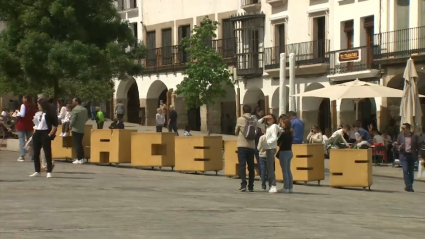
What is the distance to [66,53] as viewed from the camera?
127 ft

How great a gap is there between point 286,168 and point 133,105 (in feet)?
153

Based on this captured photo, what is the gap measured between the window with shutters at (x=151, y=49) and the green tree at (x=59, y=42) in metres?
24.9

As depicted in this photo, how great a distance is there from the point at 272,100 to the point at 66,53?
20.0 m

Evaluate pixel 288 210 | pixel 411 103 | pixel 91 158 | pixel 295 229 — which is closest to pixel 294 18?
pixel 411 103

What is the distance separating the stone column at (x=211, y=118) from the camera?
62719 millimetres

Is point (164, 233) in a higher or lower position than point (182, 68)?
lower

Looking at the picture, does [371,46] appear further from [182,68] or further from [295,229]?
[295,229]

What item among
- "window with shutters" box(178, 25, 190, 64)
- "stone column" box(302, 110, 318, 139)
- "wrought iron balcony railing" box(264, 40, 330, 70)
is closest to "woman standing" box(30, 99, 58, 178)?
"wrought iron balcony railing" box(264, 40, 330, 70)

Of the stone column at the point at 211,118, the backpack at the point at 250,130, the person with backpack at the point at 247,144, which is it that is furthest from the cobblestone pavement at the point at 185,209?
the stone column at the point at 211,118

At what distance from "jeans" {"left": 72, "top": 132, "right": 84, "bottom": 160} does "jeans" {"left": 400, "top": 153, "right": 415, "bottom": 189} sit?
Answer: 354 inches

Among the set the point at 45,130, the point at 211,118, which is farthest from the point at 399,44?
the point at 45,130

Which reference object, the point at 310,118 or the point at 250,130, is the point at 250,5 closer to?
the point at 310,118

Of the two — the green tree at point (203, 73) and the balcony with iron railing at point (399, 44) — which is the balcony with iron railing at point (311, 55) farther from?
the balcony with iron railing at point (399, 44)

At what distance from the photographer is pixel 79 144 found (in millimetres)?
33156
